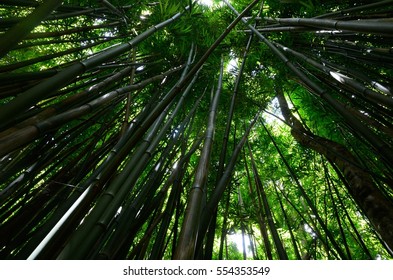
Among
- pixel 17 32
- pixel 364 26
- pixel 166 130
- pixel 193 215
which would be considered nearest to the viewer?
pixel 17 32

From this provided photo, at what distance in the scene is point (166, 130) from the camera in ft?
4.21

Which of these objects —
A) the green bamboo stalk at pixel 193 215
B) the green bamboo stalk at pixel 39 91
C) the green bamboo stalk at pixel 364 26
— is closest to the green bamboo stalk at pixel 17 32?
the green bamboo stalk at pixel 39 91

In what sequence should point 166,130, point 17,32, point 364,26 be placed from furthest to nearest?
1. point 166,130
2. point 364,26
3. point 17,32

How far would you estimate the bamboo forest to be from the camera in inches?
33.2

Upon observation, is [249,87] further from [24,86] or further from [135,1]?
[24,86]

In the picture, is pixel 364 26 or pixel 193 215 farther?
pixel 364 26

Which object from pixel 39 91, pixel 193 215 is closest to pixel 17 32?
pixel 39 91

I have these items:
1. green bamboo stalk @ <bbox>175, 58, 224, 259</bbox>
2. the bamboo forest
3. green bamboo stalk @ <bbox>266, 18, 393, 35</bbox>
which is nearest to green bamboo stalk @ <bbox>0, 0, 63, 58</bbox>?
the bamboo forest

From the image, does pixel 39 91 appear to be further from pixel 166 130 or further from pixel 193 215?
pixel 166 130

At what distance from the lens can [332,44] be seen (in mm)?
2172

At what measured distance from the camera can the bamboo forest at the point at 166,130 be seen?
84 cm

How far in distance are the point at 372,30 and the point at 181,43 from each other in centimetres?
166

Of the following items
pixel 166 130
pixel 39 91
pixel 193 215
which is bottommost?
pixel 193 215
